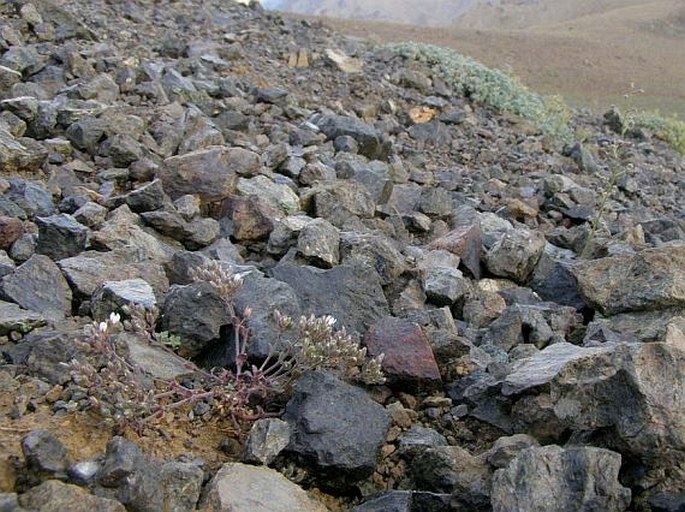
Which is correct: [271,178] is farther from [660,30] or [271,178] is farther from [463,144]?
[660,30]

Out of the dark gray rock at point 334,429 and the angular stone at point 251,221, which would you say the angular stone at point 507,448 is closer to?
the dark gray rock at point 334,429

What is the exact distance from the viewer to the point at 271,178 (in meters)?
4.79

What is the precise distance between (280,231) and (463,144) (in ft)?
13.5

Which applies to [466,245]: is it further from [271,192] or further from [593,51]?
[593,51]

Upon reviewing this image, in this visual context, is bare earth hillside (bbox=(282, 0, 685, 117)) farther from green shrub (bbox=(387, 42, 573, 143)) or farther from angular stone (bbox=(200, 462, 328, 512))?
angular stone (bbox=(200, 462, 328, 512))

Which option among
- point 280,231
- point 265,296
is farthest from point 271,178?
point 265,296

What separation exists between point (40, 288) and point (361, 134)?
3.83 m

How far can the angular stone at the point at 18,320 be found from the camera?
252cm

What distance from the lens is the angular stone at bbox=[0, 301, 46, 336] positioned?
2.52 metres

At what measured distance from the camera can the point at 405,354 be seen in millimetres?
2742

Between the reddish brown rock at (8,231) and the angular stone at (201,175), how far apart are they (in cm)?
108

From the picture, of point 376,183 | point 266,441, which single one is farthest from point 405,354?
point 376,183

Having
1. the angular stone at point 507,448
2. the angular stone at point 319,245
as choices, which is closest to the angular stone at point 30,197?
the angular stone at point 319,245

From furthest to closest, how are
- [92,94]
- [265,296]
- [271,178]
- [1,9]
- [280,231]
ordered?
[1,9] → [92,94] → [271,178] → [280,231] → [265,296]
